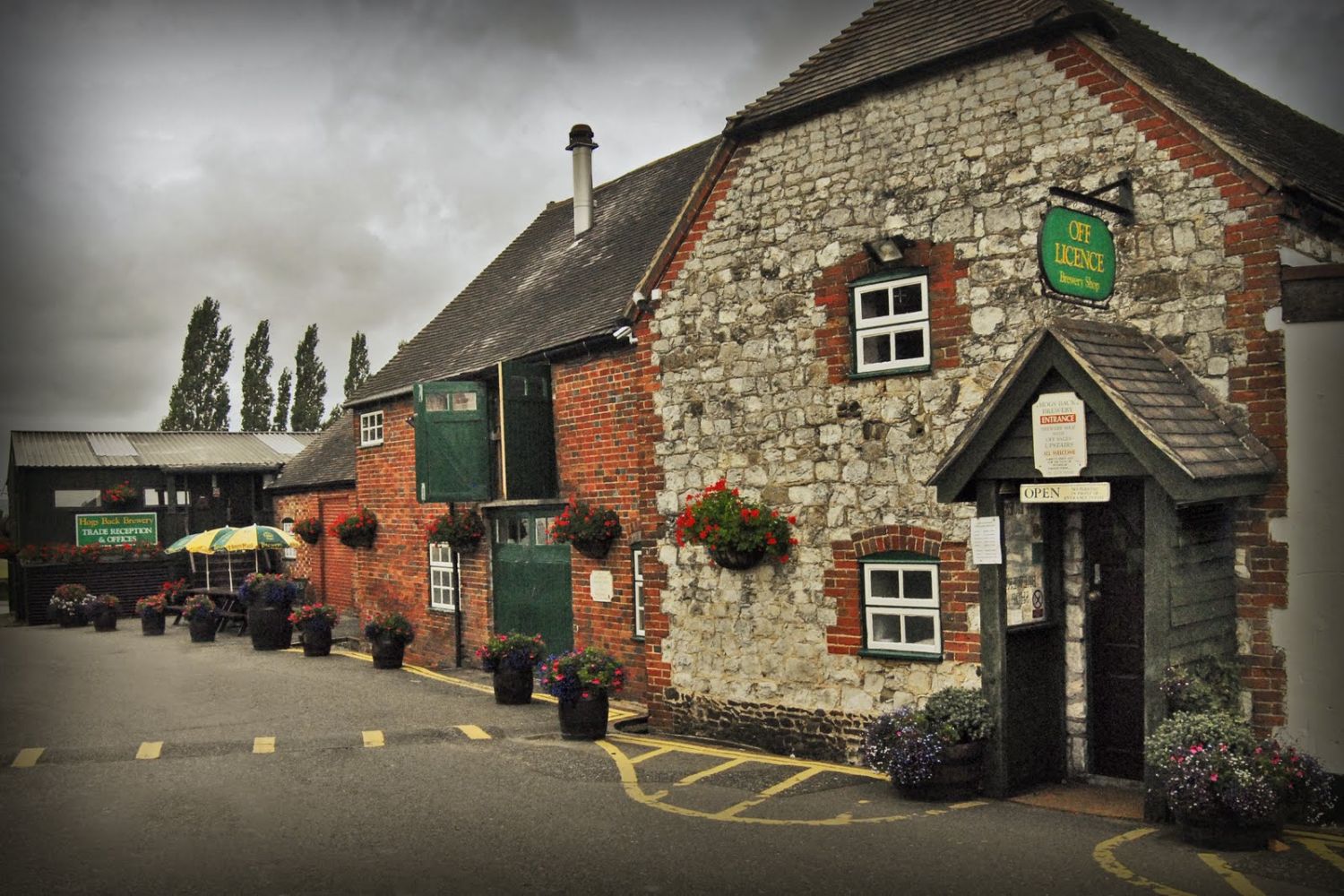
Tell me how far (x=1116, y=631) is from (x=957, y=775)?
6.32 feet

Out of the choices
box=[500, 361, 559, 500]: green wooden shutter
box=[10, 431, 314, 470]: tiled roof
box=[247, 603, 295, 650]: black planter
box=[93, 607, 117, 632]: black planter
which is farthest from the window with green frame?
box=[10, 431, 314, 470]: tiled roof

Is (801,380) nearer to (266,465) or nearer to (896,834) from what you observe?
(896,834)

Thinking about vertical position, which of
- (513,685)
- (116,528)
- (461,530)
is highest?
(461,530)

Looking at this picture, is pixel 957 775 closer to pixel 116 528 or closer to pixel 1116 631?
pixel 1116 631

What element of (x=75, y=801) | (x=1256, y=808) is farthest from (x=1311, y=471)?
(x=75, y=801)

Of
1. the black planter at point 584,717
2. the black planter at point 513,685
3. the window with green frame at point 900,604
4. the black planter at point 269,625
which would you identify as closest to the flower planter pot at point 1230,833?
the window with green frame at point 900,604

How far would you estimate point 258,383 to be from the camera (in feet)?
186

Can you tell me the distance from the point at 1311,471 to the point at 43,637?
90.9 ft

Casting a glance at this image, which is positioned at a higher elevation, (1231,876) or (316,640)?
(1231,876)

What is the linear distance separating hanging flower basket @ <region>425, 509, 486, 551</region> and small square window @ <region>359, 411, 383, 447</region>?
3.99 metres

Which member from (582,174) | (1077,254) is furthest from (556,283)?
(1077,254)

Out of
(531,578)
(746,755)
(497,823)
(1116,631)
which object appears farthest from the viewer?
(531,578)

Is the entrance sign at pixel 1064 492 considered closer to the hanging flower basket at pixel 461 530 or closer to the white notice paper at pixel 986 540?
the white notice paper at pixel 986 540

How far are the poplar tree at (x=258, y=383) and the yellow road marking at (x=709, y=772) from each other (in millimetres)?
50426
